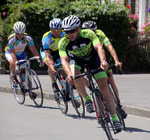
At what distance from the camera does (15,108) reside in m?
9.88

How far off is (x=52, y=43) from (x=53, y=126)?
218 centimetres

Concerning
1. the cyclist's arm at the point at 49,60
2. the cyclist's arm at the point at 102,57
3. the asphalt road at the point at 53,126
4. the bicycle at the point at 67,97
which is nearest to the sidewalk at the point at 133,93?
the asphalt road at the point at 53,126

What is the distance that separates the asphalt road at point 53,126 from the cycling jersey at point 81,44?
1243mm

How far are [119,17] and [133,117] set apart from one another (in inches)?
402

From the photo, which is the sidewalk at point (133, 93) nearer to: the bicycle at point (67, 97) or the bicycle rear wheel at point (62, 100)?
the bicycle at point (67, 97)

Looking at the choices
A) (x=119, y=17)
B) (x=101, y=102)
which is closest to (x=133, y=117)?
(x=101, y=102)

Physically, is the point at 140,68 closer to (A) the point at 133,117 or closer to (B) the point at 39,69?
(B) the point at 39,69

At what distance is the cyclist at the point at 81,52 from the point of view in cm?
661

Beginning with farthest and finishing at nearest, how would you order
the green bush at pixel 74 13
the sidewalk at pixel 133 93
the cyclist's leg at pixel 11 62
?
the green bush at pixel 74 13
the cyclist's leg at pixel 11 62
the sidewalk at pixel 133 93

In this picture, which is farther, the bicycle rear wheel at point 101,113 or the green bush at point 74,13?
the green bush at point 74,13

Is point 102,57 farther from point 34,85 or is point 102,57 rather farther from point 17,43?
point 17,43

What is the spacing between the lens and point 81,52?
278 inches

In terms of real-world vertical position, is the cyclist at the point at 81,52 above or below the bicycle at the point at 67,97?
above

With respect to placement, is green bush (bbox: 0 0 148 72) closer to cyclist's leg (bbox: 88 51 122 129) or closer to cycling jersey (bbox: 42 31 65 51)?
cycling jersey (bbox: 42 31 65 51)
